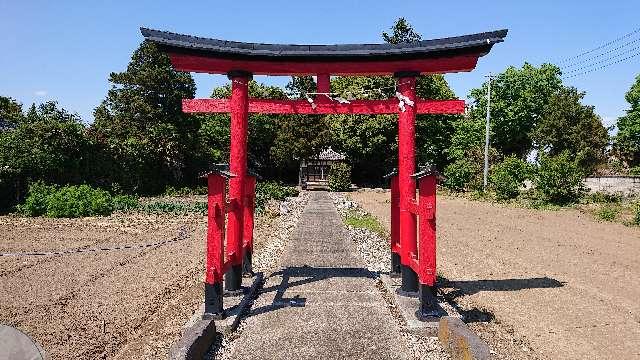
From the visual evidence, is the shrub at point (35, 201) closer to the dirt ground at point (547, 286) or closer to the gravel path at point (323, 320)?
the gravel path at point (323, 320)

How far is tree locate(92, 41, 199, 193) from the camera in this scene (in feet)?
94.3

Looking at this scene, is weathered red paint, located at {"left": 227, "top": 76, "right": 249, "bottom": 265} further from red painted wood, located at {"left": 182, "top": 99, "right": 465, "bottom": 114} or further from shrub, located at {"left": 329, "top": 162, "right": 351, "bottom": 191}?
shrub, located at {"left": 329, "top": 162, "right": 351, "bottom": 191}

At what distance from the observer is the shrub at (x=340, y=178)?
115ft

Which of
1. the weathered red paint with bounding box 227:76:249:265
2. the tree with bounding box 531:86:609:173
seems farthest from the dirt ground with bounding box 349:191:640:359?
the tree with bounding box 531:86:609:173

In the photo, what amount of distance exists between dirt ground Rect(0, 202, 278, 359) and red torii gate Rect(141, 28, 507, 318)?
106 cm

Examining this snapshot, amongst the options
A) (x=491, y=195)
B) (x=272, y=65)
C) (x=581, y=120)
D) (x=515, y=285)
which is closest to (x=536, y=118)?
(x=581, y=120)

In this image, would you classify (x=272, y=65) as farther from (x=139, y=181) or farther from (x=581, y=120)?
(x=581, y=120)

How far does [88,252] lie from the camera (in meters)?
11.0

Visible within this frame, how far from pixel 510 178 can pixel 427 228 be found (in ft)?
82.4

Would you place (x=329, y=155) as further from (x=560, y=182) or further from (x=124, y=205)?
(x=124, y=205)

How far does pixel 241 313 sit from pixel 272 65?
3452 millimetres

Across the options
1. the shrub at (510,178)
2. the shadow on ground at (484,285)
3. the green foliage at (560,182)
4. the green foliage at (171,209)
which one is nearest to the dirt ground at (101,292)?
the shadow on ground at (484,285)

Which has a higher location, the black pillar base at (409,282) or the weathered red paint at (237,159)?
the weathered red paint at (237,159)

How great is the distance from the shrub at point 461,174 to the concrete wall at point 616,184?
25.2 feet
